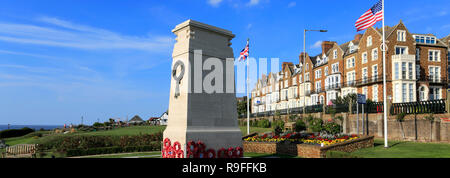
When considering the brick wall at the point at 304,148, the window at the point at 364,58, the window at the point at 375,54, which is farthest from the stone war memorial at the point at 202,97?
the window at the point at 364,58

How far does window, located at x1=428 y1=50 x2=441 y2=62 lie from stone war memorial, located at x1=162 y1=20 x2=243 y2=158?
4244 centimetres

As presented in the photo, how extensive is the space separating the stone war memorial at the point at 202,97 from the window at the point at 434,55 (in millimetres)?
42442

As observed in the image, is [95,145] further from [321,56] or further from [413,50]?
[321,56]

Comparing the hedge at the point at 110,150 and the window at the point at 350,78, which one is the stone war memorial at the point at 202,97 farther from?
the window at the point at 350,78

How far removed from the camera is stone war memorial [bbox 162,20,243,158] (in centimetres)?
1215

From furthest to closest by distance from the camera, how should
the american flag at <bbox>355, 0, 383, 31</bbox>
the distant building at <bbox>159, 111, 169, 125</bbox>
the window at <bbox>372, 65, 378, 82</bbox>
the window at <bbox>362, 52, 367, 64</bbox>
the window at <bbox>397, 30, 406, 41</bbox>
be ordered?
the distant building at <bbox>159, 111, 169, 125</bbox> → the window at <bbox>362, 52, 367, 64</bbox> → the window at <bbox>372, 65, 378, 82</bbox> → the window at <bbox>397, 30, 406, 41</bbox> → the american flag at <bbox>355, 0, 383, 31</bbox>

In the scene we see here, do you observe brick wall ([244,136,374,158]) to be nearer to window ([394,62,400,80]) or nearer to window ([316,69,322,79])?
window ([394,62,400,80])

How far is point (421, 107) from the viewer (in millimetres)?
25109

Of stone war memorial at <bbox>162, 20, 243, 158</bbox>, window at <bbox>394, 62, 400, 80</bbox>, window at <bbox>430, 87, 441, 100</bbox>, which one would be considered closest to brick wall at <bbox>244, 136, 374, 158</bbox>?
stone war memorial at <bbox>162, 20, 243, 158</bbox>

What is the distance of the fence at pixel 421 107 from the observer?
23.7 m

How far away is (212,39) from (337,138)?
34.1 feet

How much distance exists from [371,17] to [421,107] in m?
9.36

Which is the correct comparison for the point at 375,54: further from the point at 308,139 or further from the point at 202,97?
the point at 202,97

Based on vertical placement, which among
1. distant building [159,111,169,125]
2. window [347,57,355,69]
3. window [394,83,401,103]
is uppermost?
window [347,57,355,69]
